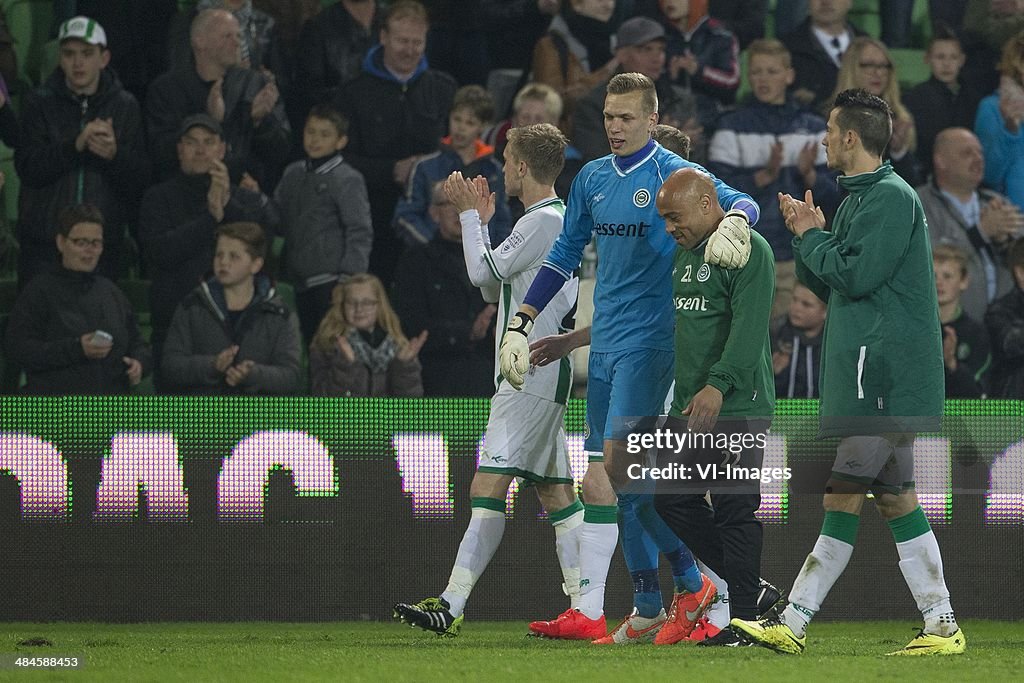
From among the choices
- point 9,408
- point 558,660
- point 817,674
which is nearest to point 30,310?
point 9,408

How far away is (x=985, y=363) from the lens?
34.5 feet

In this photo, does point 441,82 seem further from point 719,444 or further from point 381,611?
point 719,444

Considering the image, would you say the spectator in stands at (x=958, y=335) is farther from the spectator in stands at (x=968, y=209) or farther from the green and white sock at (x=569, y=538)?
the green and white sock at (x=569, y=538)

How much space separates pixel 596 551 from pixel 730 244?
1661 mm

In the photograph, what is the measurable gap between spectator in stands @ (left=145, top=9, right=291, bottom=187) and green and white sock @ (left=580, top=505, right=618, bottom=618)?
181 inches

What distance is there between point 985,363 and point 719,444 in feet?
16.1

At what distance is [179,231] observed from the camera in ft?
33.2

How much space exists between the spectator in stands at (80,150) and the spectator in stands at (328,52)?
127cm

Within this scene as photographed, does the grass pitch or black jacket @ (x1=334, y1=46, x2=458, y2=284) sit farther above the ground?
black jacket @ (x1=334, y1=46, x2=458, y2=284)

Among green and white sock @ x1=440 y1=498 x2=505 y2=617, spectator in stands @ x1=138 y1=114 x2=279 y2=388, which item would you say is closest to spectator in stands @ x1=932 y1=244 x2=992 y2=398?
green and white sock @ x1=440 y1=498 x2=505 y2=617

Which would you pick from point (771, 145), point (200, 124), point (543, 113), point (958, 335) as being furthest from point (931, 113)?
point (200, 124)

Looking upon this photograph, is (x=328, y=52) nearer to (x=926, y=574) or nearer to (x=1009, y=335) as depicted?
(x=1009, y=335)

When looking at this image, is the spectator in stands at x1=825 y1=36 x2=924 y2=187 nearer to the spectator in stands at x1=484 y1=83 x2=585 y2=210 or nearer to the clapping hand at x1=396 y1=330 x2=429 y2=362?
the spectator in stands at x1=484 y1=83 x2=585 y2=210

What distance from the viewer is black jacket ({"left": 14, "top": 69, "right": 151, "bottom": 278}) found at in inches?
400
